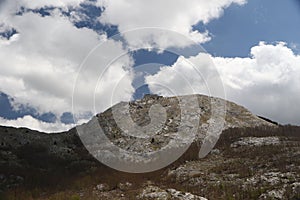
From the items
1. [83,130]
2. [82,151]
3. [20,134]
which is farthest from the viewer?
[83,130]

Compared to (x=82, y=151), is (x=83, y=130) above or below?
above

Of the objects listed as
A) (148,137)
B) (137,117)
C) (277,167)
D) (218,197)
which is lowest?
(218,197)

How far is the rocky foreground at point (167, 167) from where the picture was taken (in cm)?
3062

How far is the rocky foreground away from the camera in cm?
3062

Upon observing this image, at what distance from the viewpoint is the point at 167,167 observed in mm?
44062

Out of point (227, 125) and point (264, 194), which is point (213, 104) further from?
point (264, 194)

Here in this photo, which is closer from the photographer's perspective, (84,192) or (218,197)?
(218,197)

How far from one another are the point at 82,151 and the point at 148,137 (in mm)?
9977

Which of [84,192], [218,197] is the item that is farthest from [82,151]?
[218,197]

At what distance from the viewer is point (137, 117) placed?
6384 cm

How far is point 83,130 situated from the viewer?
63.7 m

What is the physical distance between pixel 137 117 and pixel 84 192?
31.0m

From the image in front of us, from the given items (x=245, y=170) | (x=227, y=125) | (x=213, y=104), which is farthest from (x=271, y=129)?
(x=245, y=170)

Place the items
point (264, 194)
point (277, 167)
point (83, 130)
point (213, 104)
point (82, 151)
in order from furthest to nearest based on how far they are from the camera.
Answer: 1. point (213, 104)
2. point (83, 130)
3. point (82, 151)
4. point (277, 167)
5. point (264, 194)
